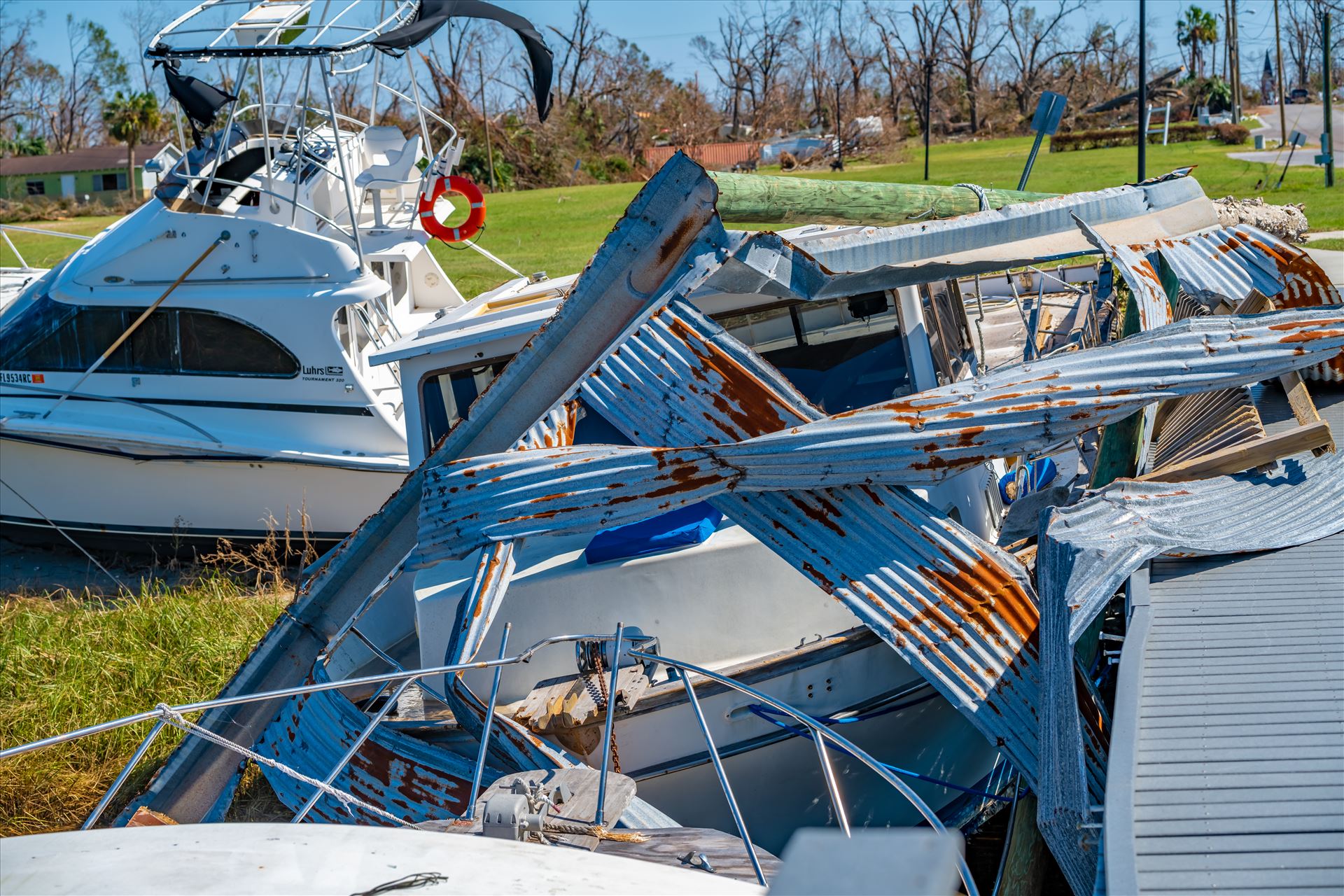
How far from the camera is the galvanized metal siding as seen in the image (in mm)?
2504

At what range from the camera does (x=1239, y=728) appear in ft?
9.66

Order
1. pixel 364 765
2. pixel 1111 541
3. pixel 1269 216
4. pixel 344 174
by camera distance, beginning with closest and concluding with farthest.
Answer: pixel 1111 541 < pixel 364 765 < pixel 344 174 < pixel 1269 216

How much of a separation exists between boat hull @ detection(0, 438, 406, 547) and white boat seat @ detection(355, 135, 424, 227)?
2597mm

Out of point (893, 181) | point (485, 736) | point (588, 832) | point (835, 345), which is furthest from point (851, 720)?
point (893, 181)

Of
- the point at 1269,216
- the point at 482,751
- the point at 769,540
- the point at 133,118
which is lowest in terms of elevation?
the point at 482,751

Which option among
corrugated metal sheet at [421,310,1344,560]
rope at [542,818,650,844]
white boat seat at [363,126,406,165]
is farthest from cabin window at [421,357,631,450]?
white boat seat at [363,126,406,165]

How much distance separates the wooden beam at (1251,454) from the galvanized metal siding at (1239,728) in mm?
492

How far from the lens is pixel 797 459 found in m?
3.93

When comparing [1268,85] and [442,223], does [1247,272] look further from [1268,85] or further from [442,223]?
[1268,85]

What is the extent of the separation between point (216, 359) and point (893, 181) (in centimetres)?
1110

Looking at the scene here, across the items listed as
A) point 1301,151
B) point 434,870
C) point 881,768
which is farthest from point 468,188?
point 1301,151

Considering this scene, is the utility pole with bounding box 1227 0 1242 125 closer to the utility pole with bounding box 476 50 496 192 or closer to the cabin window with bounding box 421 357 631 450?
the utility pole with bounding box 476 50 496 192

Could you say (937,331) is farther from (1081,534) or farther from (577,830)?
(577,830)

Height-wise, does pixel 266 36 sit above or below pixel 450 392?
above
